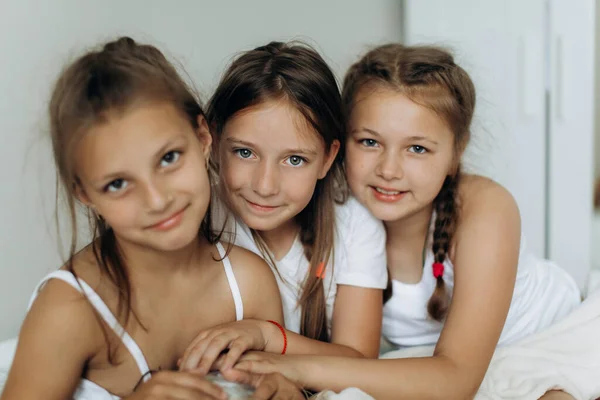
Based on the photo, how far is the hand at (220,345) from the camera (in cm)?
107

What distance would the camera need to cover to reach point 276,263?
4.66 feet

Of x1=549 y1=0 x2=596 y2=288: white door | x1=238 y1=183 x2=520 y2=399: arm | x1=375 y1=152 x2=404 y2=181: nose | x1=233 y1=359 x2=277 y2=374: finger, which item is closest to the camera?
x1=233 y1=359 x2=277 y2=374: finger

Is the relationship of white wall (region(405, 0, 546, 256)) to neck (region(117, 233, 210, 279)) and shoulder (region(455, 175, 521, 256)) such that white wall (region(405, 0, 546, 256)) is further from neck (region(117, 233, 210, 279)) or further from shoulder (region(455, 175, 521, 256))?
neck (region(117, 233, 210, 279))

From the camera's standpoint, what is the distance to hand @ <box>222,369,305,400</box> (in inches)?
40.8

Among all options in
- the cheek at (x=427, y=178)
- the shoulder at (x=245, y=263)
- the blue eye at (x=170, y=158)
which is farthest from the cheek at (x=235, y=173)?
the cheek at (x=427, y=178)

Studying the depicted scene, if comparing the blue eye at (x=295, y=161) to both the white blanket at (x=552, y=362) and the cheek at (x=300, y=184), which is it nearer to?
the cheek at (x=300, y=184)

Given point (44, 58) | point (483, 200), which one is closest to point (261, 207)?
point (483, 200)

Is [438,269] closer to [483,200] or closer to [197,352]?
[483,200]

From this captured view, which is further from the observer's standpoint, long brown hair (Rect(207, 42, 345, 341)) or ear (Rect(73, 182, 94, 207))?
long brown hair (Rect(207, 42, 345, 341))

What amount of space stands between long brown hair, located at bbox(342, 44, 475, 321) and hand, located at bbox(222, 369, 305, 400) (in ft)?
1.62

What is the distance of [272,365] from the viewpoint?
1.12 m

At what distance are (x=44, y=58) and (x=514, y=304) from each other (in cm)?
126

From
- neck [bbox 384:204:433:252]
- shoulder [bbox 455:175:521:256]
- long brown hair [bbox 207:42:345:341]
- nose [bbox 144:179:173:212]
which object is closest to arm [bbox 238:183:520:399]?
shoulder [bbox 455:175:521:256]

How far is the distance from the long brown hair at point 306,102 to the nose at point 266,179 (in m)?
0.11
